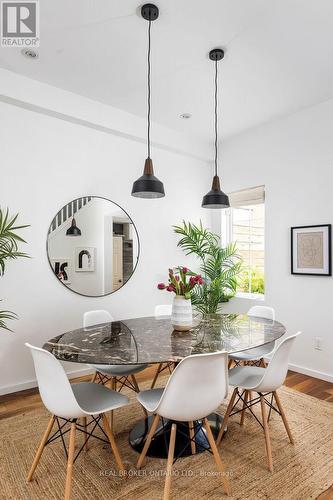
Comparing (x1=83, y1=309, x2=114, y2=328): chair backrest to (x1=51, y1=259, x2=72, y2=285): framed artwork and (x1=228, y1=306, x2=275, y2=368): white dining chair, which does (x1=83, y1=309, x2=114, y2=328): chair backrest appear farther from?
(x1=228, y1=306, x2=275, y2=368): white dining chair

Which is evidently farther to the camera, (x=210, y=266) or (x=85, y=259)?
(x=210, y=266)

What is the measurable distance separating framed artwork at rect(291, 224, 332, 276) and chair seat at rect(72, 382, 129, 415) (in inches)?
101

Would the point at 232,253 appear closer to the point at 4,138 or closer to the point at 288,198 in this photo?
the point at 288,198

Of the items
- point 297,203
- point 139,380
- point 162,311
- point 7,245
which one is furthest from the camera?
point 297,203

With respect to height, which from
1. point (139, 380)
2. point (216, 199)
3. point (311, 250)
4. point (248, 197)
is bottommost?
point (139, 380)

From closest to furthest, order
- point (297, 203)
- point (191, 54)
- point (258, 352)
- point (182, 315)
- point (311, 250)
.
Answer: point (182, 315) < point (191, 54) < point (258, 352) < point (311, 250) < point (297, 203)

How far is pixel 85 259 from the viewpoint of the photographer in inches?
142

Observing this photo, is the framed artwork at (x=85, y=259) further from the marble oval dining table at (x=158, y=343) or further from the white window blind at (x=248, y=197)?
the white window blind at (x=248, y=197)

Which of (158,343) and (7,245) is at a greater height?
(7,245)

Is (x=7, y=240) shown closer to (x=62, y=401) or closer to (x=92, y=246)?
(x=92, y=246)

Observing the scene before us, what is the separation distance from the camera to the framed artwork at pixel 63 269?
3.39 meters

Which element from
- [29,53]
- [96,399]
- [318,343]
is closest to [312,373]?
[318,343]

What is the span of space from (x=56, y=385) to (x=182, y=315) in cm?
105

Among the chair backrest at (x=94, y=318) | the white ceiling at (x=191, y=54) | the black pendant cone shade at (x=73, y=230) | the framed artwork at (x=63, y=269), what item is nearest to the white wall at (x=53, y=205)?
the framed artwork at (x=63, y=269)
